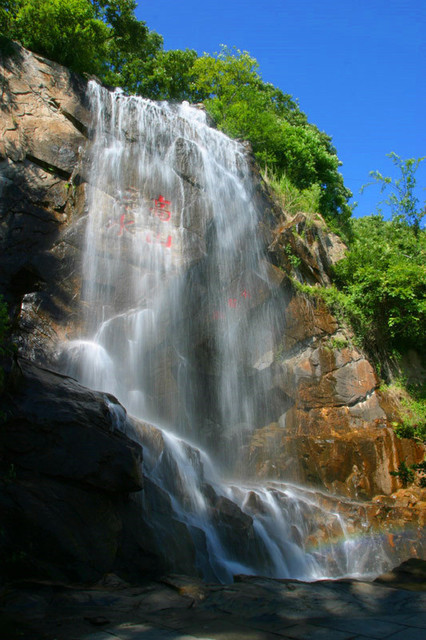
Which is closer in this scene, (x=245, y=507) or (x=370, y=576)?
(x=370, y=576)

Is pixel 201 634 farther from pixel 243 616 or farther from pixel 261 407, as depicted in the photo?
pixel 261 407

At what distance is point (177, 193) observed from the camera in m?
13.1

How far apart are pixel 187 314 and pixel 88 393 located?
6.09 metres

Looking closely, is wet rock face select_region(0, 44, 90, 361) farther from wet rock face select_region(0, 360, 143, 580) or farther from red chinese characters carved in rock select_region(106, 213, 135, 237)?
wet rock face select_region(0, 360, 143, 580)

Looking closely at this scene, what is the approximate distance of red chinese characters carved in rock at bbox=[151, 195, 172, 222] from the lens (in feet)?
41.1

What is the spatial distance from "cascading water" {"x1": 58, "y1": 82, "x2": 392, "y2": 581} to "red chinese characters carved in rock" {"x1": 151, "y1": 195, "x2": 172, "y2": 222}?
0.03m

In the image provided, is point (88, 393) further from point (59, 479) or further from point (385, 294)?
point (385, 294)

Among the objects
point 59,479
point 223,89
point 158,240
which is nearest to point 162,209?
point 158,240

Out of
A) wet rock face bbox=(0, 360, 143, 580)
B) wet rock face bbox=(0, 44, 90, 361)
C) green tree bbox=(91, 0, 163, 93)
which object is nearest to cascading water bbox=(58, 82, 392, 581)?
wet rock face bbox=(0, 44, 90, 361)

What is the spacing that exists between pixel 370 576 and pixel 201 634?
6.00m

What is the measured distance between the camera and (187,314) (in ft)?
39.2

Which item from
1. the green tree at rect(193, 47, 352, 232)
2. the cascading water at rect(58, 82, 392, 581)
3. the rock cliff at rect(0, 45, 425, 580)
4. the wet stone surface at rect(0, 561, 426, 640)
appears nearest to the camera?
the wet stone surface at rect(0, 561, 426, 640)

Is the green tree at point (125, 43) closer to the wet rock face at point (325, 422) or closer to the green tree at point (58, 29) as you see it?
the green tree at point (58, 29)

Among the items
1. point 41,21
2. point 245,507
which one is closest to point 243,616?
point 245,507
